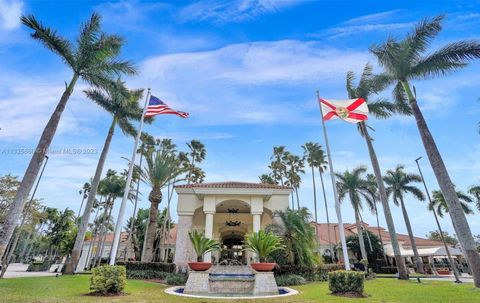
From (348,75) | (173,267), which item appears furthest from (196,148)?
(348,75)

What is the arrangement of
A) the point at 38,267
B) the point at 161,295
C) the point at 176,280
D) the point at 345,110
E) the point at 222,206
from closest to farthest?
the point at 161,295, the point at 345,110, the point at 176,280, the point at 222,206, the point at 38,267

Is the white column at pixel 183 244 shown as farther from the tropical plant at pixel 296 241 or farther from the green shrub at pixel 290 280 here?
the green shrub at pixel 290 280

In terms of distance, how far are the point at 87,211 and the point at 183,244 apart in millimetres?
8396

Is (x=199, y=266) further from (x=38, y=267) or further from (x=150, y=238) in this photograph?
(x=38, y=267)

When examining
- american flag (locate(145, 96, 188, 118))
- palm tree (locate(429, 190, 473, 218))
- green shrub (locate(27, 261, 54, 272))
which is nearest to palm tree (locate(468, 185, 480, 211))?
palm tree (locate(429, 190, 473, 218))

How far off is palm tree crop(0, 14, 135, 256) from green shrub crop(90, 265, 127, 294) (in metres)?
5.36

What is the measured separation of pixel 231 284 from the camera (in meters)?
14.8

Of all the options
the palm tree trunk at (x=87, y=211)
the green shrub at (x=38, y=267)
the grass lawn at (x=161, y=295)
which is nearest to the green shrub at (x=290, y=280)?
the grass lawn at (x=161, y=295)

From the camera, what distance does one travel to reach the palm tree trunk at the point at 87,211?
802 inches

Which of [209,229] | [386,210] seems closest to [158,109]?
[209,229]

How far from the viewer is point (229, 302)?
10.1m

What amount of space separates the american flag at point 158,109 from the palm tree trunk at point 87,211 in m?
12.3

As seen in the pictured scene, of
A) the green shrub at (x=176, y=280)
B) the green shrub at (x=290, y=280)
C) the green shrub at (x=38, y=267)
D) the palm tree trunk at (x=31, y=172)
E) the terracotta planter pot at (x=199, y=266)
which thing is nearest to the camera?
the palm tree trunk at (x=31, y=172)

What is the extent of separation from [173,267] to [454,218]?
63.1ft
